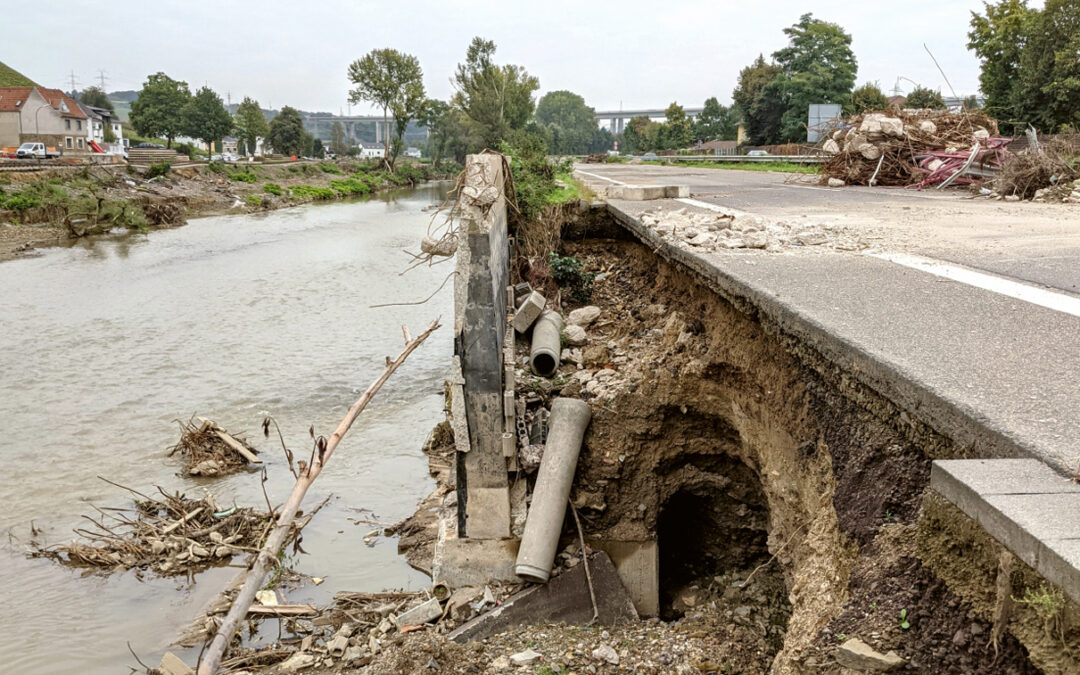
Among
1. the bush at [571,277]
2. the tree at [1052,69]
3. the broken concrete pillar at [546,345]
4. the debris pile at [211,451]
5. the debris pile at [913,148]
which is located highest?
the tree at [1052,69]

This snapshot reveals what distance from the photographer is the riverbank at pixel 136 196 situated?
100 feet

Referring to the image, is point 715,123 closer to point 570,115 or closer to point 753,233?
point 753,233

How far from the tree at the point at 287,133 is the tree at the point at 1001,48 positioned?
71.2 m

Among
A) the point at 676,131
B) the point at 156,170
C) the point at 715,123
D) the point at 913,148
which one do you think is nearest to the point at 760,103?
the point at 676,131

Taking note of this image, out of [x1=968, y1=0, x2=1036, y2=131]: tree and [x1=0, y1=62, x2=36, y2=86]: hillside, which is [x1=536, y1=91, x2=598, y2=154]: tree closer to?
[x1=0, y1=62, x2=36, y2=86]: hillside

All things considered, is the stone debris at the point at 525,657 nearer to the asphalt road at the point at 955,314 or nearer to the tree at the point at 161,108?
the asphalt road at the point at 955,314

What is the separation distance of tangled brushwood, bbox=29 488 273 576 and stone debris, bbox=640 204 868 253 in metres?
5.13

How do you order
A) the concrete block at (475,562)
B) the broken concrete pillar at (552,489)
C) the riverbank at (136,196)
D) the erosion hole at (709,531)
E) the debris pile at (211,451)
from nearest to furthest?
the broken concrete pillar at (552,489), the concrete block at (475,562), the erosion hole at (709,531), the debris pile at (211,451), the riverbank at (136,196)

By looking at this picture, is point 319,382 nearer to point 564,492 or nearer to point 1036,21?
point 564,492

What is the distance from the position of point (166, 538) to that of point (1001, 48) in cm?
3656

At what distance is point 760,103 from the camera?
2237 inches

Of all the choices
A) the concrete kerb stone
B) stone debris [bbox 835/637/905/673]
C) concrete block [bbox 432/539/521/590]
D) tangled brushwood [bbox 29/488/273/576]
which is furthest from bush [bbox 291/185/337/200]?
the concrete kerb stone

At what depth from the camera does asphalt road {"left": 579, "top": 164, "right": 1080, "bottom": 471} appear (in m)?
2.79

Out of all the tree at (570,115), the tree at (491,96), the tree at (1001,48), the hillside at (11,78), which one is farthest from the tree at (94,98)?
the tree at (1001,48)
